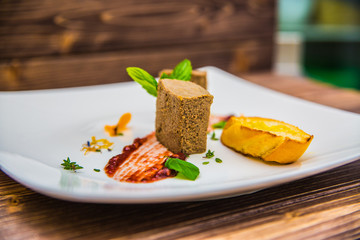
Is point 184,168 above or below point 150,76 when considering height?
below

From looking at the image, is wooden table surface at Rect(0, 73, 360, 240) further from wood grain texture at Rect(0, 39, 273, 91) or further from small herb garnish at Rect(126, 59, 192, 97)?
wood grain texture at Rect(0, 39, 273, 91)

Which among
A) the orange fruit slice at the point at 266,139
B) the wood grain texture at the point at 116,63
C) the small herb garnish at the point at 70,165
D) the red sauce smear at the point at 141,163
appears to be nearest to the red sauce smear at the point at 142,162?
the red sauce smear at the point at 141,163

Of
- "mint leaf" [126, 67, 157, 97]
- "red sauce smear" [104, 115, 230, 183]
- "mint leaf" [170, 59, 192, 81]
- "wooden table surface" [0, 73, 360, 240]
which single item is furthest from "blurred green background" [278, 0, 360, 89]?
"wooden table surface" [0, 73, 360, 240]

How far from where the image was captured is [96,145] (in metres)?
1.57

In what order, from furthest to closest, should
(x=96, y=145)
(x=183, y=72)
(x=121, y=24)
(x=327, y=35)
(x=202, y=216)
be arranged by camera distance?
(x=327, y=35) < (x=121, y=24) < (x=183, y=72) < (x=96, y=145) < (x=202, y=216)

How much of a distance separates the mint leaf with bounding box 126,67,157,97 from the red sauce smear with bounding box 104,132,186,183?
0.24 m

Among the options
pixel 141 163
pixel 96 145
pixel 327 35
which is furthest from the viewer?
pixel 327 35

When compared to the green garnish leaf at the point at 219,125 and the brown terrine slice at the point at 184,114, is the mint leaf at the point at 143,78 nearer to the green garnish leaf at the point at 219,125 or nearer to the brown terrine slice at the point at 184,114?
the brown terrine slice at the point at 184,114

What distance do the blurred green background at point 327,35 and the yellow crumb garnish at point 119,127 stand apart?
170 inches

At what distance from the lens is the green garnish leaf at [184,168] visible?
122 centimetres

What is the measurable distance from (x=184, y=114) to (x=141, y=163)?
0.83 ft

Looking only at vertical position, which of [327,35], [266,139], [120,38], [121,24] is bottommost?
[327,35]

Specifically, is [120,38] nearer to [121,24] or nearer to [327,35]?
[121,24]

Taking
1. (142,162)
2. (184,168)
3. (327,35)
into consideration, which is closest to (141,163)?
(142,162)
